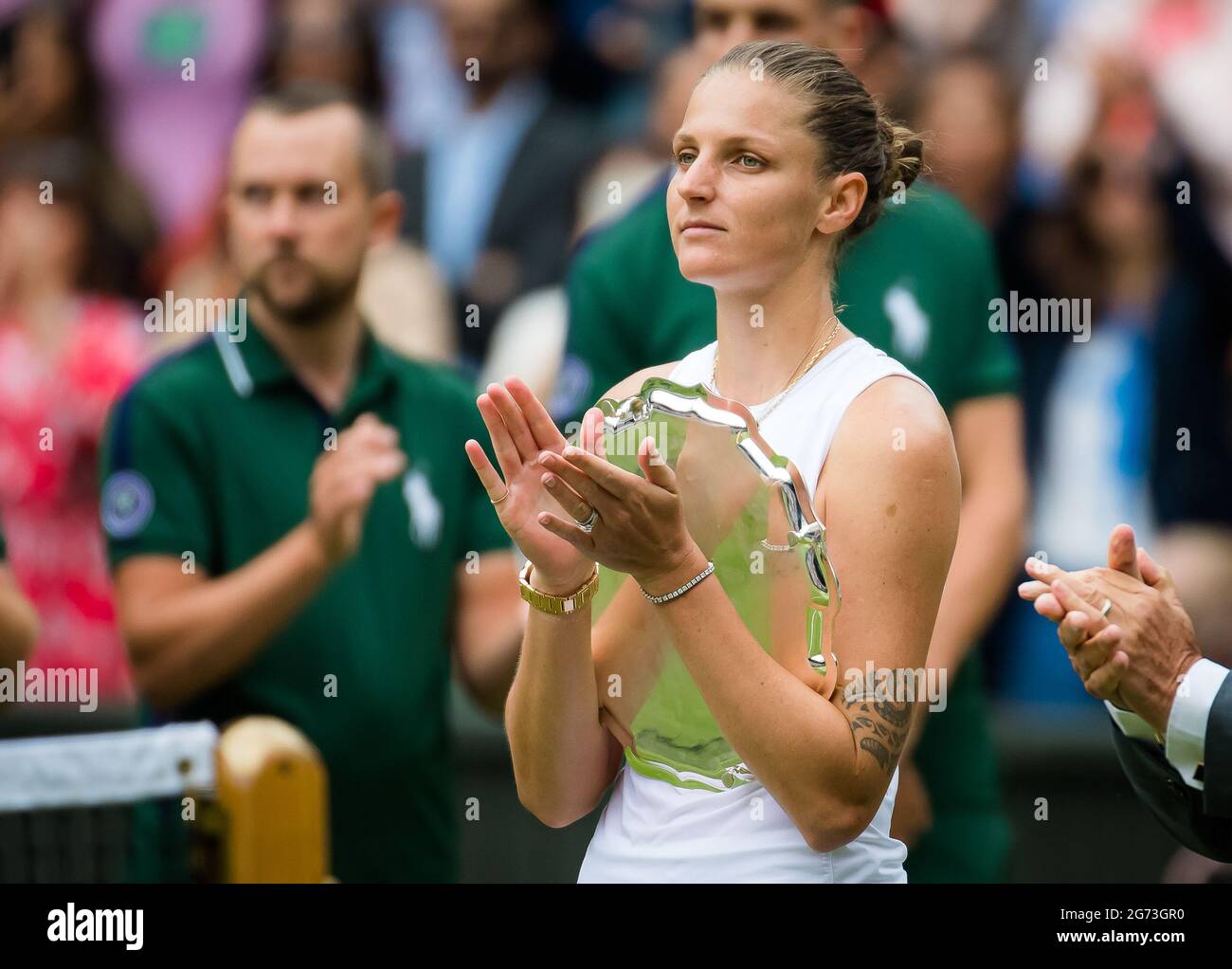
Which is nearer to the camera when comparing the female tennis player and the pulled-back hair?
the female tennis player

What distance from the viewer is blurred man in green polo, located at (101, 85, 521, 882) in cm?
297

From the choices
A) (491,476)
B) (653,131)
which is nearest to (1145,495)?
(653,131)

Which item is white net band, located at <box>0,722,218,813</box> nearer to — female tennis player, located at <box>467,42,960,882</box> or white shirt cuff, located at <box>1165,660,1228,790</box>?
female tennis player, located at <box>467,42,960,882</box>

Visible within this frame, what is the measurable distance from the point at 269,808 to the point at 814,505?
0.81 metres

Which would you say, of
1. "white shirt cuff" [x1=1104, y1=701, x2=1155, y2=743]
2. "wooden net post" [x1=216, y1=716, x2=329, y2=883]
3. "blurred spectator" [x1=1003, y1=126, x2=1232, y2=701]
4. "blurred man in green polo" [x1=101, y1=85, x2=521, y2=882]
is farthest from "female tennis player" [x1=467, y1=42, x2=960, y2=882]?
"blurred spectator" [x1=1003, y1=126, x2=1232, y2=701]

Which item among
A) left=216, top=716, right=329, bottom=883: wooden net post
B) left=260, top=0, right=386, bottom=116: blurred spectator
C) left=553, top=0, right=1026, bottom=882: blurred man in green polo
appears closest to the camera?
left=216, top=716, right=329, bottom=883: wooden net post

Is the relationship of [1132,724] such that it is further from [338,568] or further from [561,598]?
[338,568]

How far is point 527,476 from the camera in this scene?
1763 mm

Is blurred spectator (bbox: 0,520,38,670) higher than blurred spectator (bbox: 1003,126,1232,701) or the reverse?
the reverse
